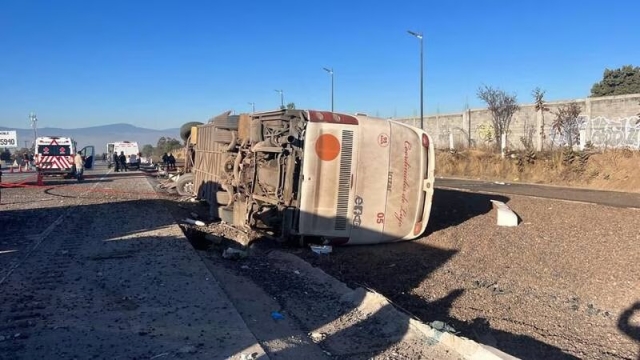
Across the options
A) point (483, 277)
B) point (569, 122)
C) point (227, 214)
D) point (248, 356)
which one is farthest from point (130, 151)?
point (248, 356)

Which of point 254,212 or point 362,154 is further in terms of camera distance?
point 254,212

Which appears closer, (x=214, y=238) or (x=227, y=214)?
(x=214, y=238)

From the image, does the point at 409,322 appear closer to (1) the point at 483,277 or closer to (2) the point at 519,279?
(1) the point at 483,277

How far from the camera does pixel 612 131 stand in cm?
2819

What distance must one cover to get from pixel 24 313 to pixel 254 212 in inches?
217

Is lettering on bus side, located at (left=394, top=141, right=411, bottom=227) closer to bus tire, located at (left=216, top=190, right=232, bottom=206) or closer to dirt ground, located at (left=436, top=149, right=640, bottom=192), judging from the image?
bus tire, located at (left=216, top=190, right=232, bottom=206)

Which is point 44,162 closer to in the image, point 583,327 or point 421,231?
point 421,231

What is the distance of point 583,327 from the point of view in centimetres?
595

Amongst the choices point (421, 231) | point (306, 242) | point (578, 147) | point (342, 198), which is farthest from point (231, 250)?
point (578, 147)

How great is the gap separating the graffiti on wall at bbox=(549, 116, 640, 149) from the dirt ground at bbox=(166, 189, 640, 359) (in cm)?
1704

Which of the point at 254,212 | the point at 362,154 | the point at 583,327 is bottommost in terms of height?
the point at 583,327

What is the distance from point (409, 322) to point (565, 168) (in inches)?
882

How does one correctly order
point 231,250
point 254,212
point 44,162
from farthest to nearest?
point 44,162
point 254,212
point 231,250

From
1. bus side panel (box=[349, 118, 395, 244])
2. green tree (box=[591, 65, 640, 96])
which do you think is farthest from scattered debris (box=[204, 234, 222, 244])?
green tree (box=[591, 65, 640, 96])
